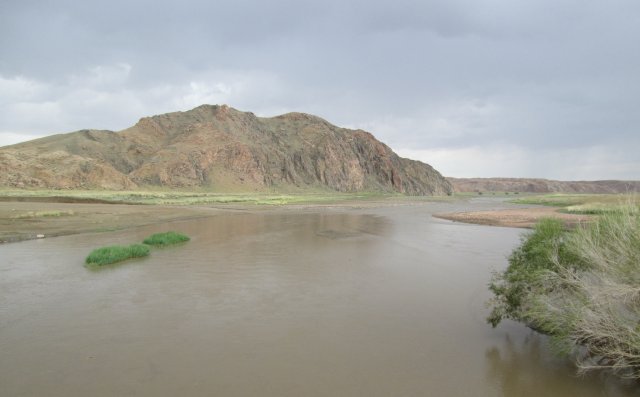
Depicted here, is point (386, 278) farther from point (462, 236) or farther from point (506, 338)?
point (462, 236)

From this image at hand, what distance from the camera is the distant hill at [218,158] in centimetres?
8606

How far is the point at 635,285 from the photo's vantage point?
6.06 metres

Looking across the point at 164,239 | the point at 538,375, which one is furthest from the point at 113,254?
the point at 538,375

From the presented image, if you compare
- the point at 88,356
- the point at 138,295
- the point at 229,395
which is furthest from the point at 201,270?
the point at 229,395

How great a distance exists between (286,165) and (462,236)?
107095 millimetres

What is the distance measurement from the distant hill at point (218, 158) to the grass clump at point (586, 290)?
88.5 m

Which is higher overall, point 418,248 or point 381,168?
point 381,168

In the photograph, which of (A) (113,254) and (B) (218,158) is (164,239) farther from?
(B) (218,158)

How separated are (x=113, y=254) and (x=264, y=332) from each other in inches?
434

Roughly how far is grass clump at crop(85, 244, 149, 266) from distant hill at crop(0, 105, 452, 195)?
72.7 m

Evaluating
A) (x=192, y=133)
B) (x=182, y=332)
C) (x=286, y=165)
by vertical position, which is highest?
(x=192, y=133)

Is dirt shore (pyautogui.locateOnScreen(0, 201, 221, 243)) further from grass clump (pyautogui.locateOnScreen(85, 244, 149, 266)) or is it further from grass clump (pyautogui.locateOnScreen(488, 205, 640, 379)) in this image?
grass clump (pyautogui.locateOnScreen(488, 205, 640, 379))

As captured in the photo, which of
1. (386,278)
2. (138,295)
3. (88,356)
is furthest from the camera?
(386,278)

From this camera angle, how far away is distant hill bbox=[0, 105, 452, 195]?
86062mm
